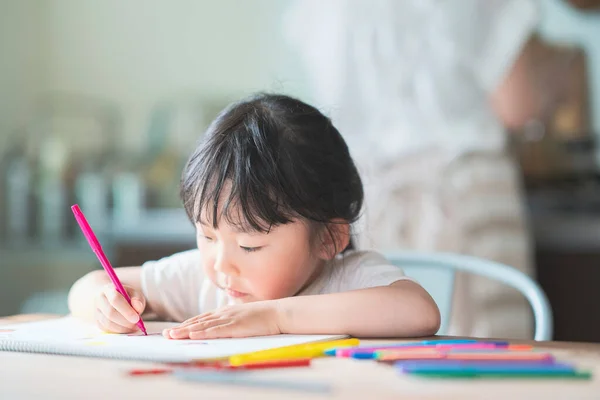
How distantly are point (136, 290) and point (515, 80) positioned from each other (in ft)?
4.93

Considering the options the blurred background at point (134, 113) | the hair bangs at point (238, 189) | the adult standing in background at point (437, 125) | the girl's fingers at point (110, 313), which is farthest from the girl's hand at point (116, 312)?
the blurred background at point (134, 113)

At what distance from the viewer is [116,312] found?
86 cm

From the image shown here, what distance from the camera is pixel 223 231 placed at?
894 mm

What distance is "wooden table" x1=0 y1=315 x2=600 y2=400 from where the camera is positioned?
1.69 ft

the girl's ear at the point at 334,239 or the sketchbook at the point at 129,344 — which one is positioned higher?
the girl's ear at the point at 334,239

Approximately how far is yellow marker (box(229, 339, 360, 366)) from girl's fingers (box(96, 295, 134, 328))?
0.71 ft

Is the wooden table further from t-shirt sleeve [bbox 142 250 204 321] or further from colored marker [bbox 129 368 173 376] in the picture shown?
t-shirt sleeve [bbox 142 250 204 321]

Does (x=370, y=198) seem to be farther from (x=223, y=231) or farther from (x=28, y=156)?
(x=28, y=156)

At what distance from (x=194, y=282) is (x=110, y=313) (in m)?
0.22

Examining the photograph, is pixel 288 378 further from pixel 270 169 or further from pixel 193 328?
pixel 270 169

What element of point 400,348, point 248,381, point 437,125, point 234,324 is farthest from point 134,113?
point 248,381

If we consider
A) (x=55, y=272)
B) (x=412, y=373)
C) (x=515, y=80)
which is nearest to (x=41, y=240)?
(x=55, y=272)

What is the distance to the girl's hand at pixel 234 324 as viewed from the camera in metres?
0.78

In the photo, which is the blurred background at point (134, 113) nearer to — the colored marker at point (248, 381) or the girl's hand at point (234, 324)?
the girl's hand at point (234, 324)
